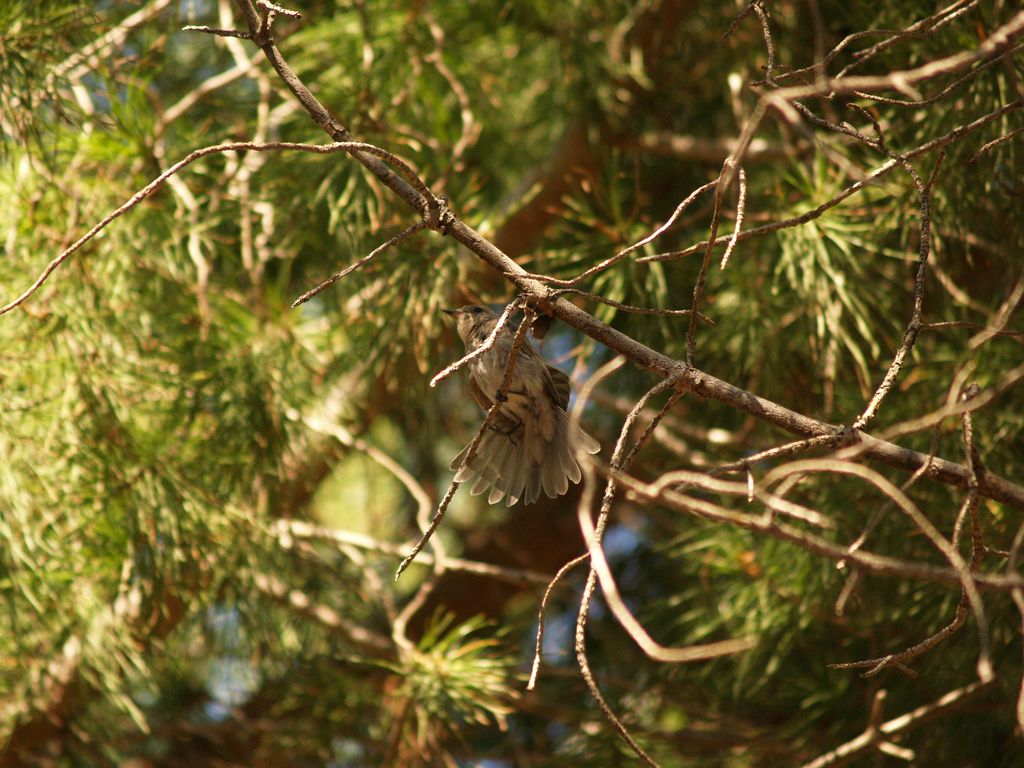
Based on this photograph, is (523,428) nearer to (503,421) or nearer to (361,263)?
(503,421)

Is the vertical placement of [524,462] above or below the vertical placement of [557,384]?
below

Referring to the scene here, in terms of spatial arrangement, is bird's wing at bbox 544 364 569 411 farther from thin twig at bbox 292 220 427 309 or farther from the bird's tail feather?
thin twig at bbox 292 220 427 309

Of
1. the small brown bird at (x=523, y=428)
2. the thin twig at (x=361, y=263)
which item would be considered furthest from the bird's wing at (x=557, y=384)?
the thin twig at (x=361, y=263)

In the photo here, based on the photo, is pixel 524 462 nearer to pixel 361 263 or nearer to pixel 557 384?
pixel 557 384

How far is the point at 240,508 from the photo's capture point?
2.20 m

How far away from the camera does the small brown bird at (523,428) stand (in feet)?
6.93

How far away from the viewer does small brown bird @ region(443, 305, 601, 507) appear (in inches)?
83.2

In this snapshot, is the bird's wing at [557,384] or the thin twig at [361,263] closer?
the thin twig at [361,263]

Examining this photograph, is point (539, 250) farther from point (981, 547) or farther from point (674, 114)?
point (981, 547)

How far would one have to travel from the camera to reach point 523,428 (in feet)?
7.11

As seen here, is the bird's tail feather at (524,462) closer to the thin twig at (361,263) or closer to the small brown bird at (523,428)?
the small brown bird at (523,428)

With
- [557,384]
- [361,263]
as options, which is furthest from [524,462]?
[361,263]

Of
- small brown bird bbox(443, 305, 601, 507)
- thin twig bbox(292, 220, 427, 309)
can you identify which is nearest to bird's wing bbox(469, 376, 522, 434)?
small brown bird bbox(443, 305, 601, 507)

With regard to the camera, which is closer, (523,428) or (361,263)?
(361,263)
